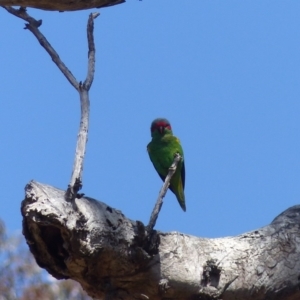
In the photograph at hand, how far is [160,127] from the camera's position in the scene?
5.84 m

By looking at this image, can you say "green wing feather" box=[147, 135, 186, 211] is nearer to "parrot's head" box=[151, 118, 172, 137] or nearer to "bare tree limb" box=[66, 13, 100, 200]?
"parrot's head" box=[151, 118, 172, 137]

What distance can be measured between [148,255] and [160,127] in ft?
11.4

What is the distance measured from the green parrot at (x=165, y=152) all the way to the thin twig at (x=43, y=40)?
2.68m

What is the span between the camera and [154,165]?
578cm

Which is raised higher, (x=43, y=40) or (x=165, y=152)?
(x=165, y=152)

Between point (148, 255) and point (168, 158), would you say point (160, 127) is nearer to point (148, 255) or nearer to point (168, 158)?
point (168, 158)

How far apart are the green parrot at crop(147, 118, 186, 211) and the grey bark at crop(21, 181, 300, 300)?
273 cm

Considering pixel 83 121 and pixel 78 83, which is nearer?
pixel 83 121

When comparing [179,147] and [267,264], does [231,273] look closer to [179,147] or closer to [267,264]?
[267,264]

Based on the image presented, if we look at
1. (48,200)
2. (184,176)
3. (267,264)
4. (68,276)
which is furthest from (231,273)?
(184,176)

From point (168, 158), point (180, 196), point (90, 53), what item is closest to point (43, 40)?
point (90, 53)

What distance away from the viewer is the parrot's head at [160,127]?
581 centimetres

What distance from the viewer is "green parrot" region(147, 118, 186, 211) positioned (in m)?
5.53

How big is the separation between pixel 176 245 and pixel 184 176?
307 centimetres
